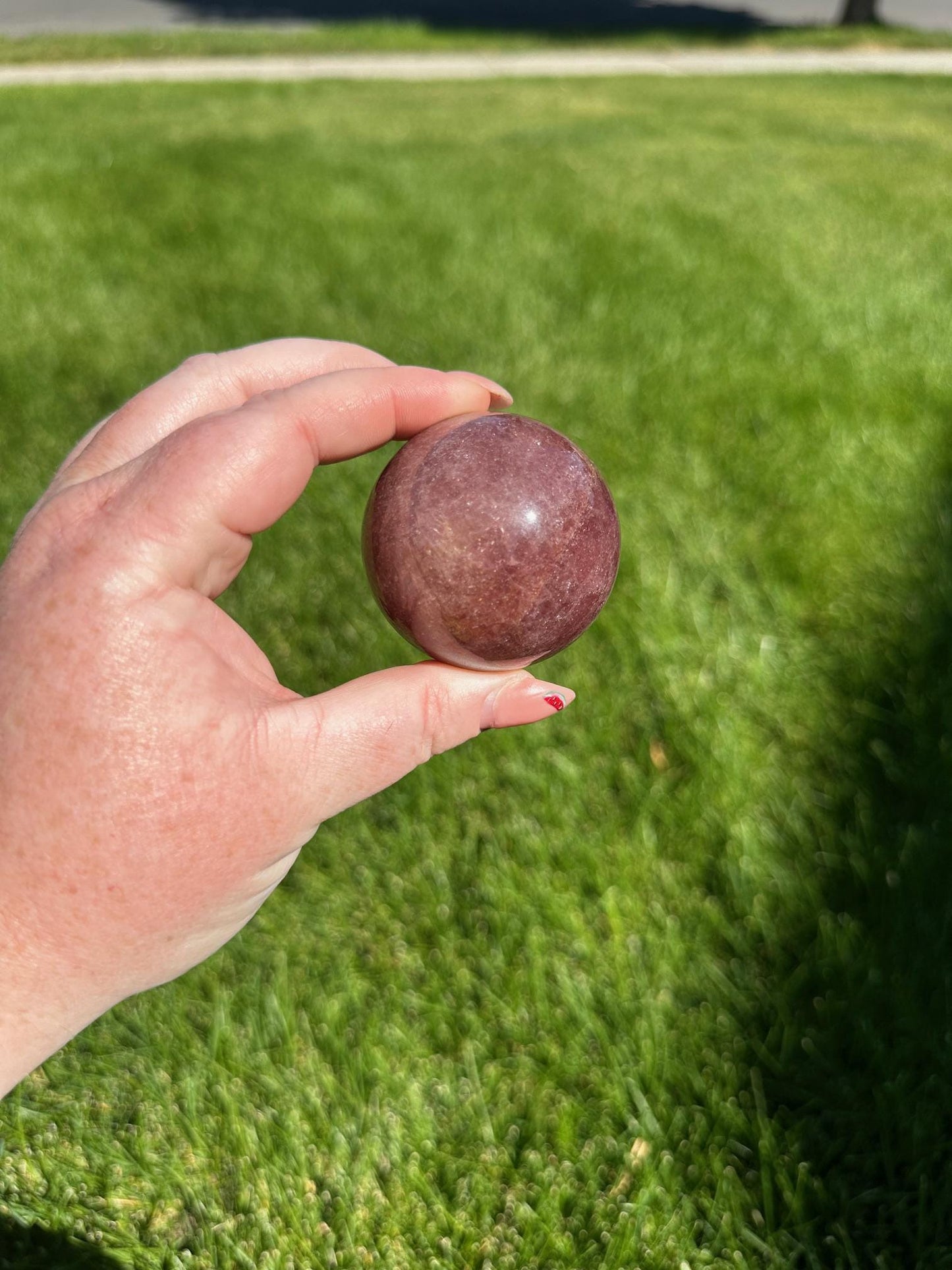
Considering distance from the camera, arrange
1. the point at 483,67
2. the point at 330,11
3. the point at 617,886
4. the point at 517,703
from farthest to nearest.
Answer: the point at 330,11 < the point at 483,67 < the point at 617,886 < the point at 517,703

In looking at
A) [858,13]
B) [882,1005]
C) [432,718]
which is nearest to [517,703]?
[432,718]

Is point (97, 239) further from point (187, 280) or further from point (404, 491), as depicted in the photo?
point (404, 491)

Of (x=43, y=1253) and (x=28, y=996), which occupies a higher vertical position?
(x=28, y=996)

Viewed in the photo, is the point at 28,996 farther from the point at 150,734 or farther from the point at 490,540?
the point at 490,540

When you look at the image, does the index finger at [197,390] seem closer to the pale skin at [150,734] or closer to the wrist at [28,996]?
the pale skin at [150,734]

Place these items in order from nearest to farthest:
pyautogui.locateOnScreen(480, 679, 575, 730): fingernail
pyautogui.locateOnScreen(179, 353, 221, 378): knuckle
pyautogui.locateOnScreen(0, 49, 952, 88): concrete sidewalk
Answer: pyautogui.locateOnScreen(480, 679, 575, 730): fingernail < pyautogui.locateOnScreen(179, 353, 221, 378): knuckle < pyautogui.locateOnScreen(0, 49, 952, 88): concrete sidewalk

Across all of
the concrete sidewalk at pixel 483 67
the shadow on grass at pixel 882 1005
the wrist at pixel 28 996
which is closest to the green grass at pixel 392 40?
the concrete sidewalk at pixel 483 67

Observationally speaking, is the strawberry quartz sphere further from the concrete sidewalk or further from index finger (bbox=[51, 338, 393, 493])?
the concrete sidewalk

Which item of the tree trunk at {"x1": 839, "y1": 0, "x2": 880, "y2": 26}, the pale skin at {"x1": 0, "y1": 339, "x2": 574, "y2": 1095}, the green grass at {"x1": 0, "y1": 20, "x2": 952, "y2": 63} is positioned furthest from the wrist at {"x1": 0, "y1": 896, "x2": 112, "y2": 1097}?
the tree trunk at {"x1": 839, "y1": 0, "x2": 880, "y2": 26}
